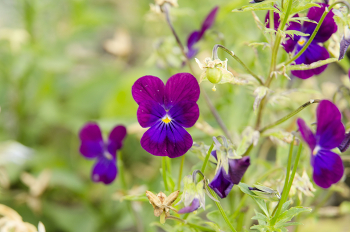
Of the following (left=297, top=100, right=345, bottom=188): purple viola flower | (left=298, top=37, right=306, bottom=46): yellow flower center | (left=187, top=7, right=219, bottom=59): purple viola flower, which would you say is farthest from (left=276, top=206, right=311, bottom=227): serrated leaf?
(left=187, top=7, right=219, bottom=59): purple viola flower

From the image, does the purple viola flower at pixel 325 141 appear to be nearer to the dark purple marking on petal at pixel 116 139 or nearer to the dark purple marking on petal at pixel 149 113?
the dark purple marking on petal at pixel 149 113

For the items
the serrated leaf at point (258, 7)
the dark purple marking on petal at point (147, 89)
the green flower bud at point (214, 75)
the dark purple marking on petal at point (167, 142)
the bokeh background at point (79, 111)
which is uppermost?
the serrated leaf at point (258, 7)

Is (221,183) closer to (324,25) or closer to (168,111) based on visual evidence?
(168,111)

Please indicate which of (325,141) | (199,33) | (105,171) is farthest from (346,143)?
(105,171)

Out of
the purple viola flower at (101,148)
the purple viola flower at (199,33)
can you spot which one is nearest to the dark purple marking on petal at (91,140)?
the purple viola flower at (101,148)

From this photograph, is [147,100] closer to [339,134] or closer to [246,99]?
[339,134]

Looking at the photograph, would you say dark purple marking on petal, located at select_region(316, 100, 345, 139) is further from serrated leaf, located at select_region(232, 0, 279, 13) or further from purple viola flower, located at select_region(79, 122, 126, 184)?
purple viola flower, located at select_region(79, 122, 126, 184)

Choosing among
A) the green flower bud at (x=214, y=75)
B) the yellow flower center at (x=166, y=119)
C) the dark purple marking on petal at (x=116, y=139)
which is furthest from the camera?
the dark purple marking on petal at (x=116, y=139)
